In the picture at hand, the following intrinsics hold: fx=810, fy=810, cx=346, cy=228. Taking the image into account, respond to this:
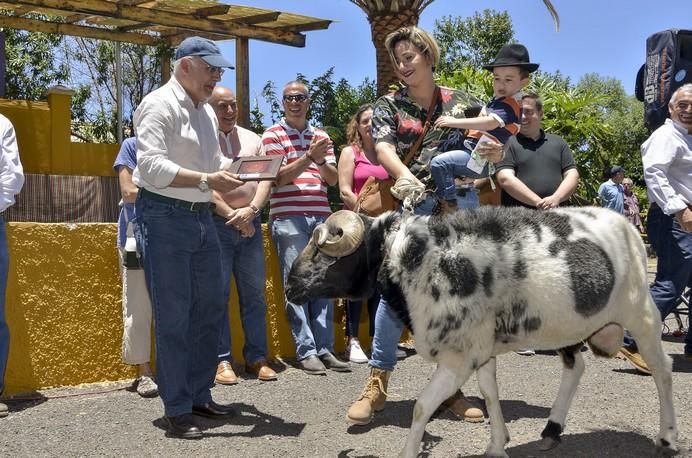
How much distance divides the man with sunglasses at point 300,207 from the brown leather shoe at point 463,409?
1.76 m

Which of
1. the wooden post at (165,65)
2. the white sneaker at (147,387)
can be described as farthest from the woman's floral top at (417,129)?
the wooden post at (165,65)

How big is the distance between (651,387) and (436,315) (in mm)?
3091

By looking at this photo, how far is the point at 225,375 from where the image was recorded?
651cm

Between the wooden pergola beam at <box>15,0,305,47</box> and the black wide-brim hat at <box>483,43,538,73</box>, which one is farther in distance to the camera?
the wooden pergola beam at <box>15,0,305,47</box>

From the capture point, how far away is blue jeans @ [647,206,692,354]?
6.67 metres

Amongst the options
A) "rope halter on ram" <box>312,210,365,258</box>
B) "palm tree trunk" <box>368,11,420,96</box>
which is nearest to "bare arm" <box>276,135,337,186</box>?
"rope halter on ram" <box>312,210,365,258</box>

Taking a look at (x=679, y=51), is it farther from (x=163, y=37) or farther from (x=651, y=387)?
(x=163, y=37)

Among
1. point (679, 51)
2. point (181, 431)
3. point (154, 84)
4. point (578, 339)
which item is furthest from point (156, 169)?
point (154, 84)

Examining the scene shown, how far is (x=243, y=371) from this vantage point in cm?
702

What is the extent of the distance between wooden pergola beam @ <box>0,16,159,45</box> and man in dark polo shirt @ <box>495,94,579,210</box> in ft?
38.3

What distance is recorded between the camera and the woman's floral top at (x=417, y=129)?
4.91 meters

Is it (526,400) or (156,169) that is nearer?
(156,169)

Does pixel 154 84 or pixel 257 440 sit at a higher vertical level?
pixel 154 84

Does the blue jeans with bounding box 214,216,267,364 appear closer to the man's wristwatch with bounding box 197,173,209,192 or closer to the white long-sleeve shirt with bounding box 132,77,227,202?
the white long-sleeve shirt with bounding box 132,77,227,202
